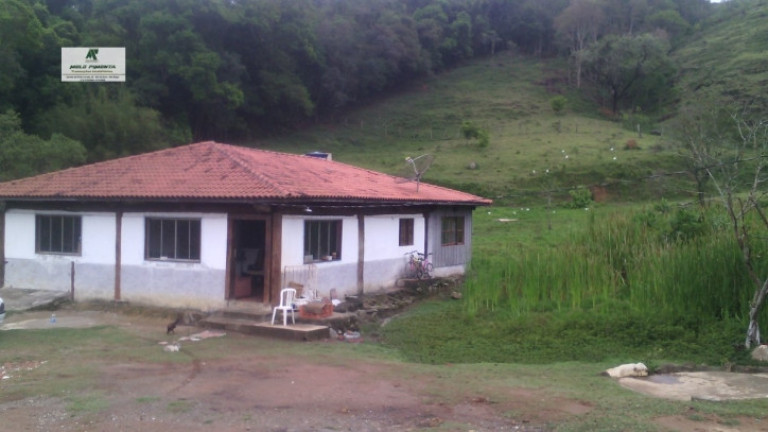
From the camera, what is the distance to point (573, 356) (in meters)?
11.3

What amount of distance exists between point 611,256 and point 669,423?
26.5 feet

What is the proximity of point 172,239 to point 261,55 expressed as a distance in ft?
114

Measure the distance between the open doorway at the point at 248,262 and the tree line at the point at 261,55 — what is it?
34.4 ft

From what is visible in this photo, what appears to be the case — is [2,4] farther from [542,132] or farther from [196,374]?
[542,132]

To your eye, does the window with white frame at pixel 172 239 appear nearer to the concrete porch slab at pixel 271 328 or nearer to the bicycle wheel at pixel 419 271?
the concrete porch slab at pixel 271 328

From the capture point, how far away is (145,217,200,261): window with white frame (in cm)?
1475

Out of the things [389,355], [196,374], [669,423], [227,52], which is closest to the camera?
[669,423]

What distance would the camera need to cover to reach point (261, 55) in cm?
4759

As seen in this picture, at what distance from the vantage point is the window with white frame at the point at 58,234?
16156 millimetres

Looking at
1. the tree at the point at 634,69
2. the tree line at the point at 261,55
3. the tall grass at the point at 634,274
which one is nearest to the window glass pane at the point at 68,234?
the tree line at the point at 261,55

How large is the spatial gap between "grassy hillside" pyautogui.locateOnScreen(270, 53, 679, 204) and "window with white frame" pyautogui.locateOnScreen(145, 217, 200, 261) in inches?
819

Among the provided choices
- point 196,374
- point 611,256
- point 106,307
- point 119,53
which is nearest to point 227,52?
point 119,53

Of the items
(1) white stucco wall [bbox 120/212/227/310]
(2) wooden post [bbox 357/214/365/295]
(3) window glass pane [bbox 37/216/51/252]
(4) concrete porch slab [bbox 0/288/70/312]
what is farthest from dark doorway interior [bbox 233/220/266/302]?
(3) window glass pane [bbox 37/216/51/252]

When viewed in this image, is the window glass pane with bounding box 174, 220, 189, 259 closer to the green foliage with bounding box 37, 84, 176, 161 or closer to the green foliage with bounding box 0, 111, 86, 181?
the green foliage with bounding box 0, 111, 86, 181
